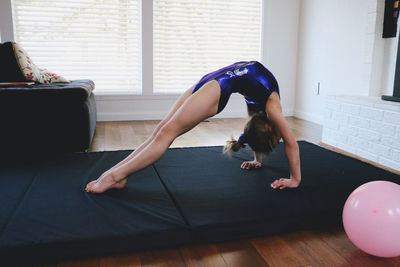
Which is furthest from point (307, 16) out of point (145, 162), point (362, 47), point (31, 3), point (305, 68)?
point (145, 162)

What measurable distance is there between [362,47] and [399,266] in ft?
9.50

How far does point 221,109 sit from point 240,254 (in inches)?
31.0

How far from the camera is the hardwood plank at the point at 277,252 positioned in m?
1.32

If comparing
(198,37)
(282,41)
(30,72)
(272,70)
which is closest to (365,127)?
(272,70)

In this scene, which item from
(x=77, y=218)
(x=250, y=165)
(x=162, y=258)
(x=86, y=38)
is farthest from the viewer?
(x=86, y=38)

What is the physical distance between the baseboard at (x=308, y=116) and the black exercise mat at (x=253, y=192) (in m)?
2.04

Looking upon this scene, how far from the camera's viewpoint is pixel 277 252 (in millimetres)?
1398

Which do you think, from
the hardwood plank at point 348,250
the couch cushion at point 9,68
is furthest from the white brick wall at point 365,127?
the couch cushion at point 9,68

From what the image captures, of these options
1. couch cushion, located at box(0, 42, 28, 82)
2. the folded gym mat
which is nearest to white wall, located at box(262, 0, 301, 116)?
the folded gym mat

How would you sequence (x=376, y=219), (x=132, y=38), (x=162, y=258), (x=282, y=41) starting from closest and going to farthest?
(x=376, y=219), (x=162, y=258), (x=132, y=38), (x=282, y=41)

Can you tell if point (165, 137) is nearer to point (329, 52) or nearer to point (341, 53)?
point (341, 53)

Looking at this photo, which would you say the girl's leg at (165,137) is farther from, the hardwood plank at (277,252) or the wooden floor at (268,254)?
the hardwood plank at (277,252)

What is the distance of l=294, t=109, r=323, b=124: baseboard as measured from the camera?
4468 millimetres

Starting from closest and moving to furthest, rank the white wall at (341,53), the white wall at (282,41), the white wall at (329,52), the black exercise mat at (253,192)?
1. the black exercise mat at (253,192)
2. the white wall at (341,53)
3. the white wall at (329,52)
4. the white wall at (282,41)
